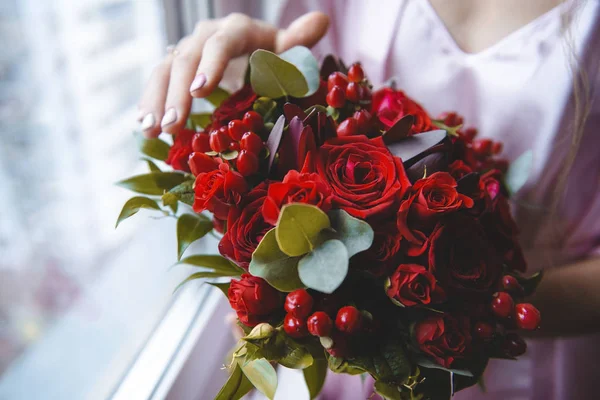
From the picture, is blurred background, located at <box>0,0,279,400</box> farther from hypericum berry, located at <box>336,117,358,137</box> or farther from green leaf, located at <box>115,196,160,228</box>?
hypericum berry, located at <box>336,117,358,137</box>

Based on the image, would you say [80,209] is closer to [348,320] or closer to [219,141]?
[219,141]

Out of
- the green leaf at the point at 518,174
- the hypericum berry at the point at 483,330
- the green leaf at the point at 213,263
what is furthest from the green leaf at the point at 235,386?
the green leaf at the point at 518,174

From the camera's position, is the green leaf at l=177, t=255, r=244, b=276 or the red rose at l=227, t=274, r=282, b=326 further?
the green leaf at l=177, t=255, r=244, b=276

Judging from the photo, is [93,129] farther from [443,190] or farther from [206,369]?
[443,190]

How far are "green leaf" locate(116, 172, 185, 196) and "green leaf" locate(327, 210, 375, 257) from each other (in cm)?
21

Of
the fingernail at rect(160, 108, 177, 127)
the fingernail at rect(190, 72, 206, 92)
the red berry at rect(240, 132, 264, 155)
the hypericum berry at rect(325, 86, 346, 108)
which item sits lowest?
the fingernail at rect(160, 108, 177, 127)

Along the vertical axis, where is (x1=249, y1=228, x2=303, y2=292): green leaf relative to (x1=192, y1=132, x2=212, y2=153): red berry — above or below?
below

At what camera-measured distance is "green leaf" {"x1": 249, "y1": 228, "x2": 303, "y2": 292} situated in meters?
0.34

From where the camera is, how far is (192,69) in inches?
20.3

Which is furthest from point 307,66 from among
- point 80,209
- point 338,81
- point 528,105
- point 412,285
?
point 80,209

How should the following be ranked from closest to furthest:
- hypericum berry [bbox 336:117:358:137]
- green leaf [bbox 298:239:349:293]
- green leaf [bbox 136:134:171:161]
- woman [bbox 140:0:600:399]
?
green leaf [bbox 298:239:349:293], hypericum berry [bbox 336:117:358:137], green leaf [bbox 136:134:171:161], woman [bbox 140:0:600:399]

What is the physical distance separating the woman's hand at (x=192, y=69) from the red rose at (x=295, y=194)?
0.64 feet

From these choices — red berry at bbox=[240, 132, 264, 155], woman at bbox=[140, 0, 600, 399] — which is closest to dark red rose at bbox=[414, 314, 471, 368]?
red berry at bbox=[240, 132, 264, 155]

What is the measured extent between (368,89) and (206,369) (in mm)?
508
